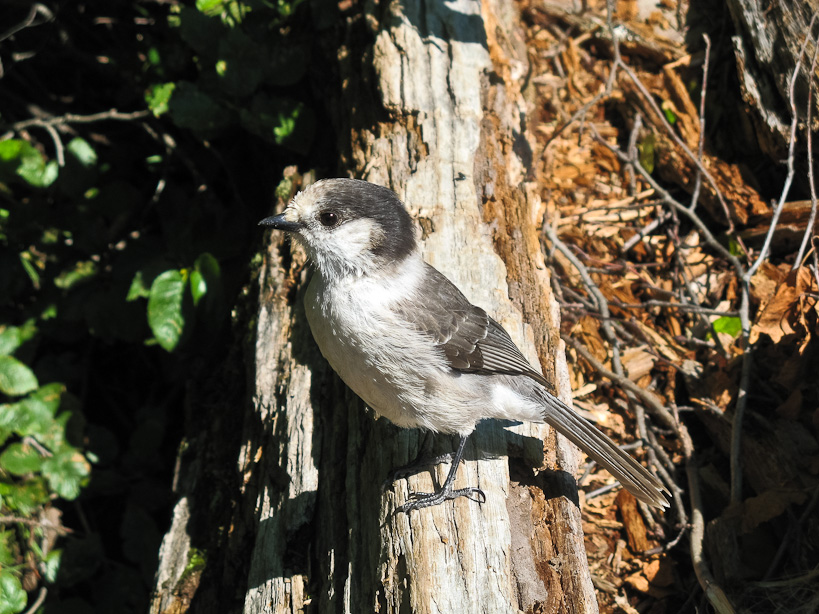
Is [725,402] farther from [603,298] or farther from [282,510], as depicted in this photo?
[282,510]

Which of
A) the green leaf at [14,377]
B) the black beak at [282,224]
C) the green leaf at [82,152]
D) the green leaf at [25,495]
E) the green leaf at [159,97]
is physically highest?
the green leaf at [159,97]

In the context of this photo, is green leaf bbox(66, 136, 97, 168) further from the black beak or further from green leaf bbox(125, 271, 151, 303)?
the black beak

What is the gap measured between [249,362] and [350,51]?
7.34 ft

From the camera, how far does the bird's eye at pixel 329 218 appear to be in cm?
311

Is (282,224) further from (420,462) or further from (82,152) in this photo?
(82,152)

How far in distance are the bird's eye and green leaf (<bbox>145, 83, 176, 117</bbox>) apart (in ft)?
5.62

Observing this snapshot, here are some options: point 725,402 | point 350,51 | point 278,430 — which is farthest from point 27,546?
point 725,402

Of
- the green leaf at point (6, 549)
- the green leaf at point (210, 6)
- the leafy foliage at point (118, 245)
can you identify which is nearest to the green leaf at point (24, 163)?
the leafy foliage at point (118, 245)

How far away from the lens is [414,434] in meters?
3.21

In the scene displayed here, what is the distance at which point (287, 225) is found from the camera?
10.3 ft

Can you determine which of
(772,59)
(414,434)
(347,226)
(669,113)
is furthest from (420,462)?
(669,113)

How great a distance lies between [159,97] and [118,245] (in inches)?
46.5

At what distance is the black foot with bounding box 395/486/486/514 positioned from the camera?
2.69 meters

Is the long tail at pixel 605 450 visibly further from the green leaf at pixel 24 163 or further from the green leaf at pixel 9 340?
the green leaf at pixel 24 163
